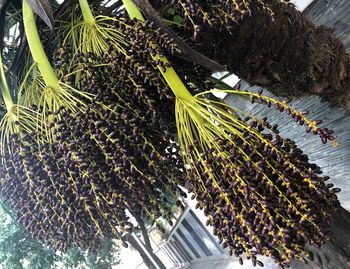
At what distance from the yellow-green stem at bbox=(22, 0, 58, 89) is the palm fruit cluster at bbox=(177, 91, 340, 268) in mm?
359

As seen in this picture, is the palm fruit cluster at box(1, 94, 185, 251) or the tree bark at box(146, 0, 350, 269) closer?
the palm fruit cluster at box(1, 94, 185, 251)

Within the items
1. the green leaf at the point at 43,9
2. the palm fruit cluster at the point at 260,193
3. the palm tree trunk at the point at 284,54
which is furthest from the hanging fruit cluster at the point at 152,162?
the palm tree trunk at the point at 284,54

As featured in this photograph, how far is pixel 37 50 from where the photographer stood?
3.05ft

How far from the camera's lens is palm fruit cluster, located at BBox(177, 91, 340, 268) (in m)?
0.68

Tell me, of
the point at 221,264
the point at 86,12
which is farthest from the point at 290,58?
the point at 221,264

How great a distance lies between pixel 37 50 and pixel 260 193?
22.7 inches

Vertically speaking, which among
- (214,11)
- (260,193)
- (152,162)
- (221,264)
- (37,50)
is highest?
(37,50)

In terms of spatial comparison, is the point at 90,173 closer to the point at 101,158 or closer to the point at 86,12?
the point at 101,158

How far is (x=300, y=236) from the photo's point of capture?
0.68 metres

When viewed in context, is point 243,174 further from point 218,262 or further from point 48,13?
point 218,262

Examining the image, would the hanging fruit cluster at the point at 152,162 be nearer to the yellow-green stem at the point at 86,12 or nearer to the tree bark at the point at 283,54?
the yellow-green stem at the point at 86,12

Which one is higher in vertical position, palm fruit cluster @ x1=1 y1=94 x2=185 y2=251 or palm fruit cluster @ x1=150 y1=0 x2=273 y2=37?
palm fruit cluster @ x1=150 y1=0 x2=273 y2=37

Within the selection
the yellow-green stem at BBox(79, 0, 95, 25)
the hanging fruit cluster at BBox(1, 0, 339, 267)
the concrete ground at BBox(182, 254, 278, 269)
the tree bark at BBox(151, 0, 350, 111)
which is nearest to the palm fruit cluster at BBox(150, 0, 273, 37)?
the hanging fruit cluster at BBox(1, 0, 339, 267)

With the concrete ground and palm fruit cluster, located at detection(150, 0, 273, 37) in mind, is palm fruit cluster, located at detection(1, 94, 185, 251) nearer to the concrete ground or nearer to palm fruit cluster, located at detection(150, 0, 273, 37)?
palm fruit cluster, located at detection(150, 0, 273, 37)
